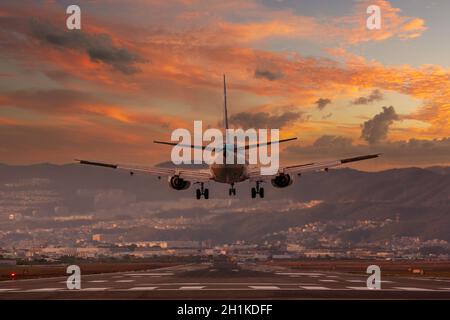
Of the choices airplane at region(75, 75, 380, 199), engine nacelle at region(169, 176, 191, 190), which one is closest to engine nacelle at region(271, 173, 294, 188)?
airplane at region(75, 75, 380, 199)

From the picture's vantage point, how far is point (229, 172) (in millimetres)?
79562

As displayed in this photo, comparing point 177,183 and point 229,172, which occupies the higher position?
point 229,172

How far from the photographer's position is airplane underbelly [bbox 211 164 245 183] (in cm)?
7925

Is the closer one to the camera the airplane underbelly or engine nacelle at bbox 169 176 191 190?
the airplane underbelly

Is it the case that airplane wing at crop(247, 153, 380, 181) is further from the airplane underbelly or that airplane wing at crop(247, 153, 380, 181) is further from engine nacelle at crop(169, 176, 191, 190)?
engine nacelle at crop(169, 176, 191, 190)

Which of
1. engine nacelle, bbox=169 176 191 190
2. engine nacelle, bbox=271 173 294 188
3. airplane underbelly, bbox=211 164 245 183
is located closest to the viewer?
airplane underbelly, bbox=211 164 245 183

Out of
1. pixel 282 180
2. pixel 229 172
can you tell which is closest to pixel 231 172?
pixel 229 172

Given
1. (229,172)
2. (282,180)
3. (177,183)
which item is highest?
(229,172)

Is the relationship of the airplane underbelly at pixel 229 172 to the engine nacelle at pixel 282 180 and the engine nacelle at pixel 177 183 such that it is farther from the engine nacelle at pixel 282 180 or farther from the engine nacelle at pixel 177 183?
the engine nacelle at pixel 282 180

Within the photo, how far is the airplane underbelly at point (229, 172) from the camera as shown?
3120 inches

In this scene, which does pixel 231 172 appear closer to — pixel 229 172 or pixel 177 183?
pixel 229 172
